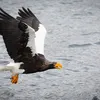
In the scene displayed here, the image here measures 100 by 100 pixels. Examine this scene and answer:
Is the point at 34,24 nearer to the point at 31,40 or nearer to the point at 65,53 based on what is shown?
the point at 31,40

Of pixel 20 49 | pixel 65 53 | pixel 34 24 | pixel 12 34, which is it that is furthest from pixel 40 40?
pixel 65 53

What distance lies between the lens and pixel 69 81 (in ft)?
52.0

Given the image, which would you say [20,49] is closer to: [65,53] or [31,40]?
[31,40]

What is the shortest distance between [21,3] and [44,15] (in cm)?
217

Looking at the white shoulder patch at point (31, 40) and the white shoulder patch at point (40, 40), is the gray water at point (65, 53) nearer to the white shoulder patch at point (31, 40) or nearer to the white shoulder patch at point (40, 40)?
the white shoulder patch at point (40, 40)

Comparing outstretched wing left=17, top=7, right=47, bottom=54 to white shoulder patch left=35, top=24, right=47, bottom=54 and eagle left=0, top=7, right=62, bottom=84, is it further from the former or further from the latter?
eagle left=0, top=7, right=62, bottom=84

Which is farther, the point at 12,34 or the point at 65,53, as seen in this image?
the point at 65,53

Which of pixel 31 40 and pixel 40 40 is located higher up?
pixel 31 40

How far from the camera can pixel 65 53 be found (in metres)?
18.3

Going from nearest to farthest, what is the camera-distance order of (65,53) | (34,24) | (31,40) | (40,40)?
(31,40) → (40,40) → (34,24) → (65,53)

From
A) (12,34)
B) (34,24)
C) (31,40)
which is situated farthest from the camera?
(34,24)

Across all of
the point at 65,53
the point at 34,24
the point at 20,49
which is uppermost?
the point at 34,24

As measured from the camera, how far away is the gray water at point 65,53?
14908mm

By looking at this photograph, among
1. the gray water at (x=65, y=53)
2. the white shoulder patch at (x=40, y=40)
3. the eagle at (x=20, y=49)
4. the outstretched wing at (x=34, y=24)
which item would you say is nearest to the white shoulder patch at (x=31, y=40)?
the eagle at (x=20, y=49)
